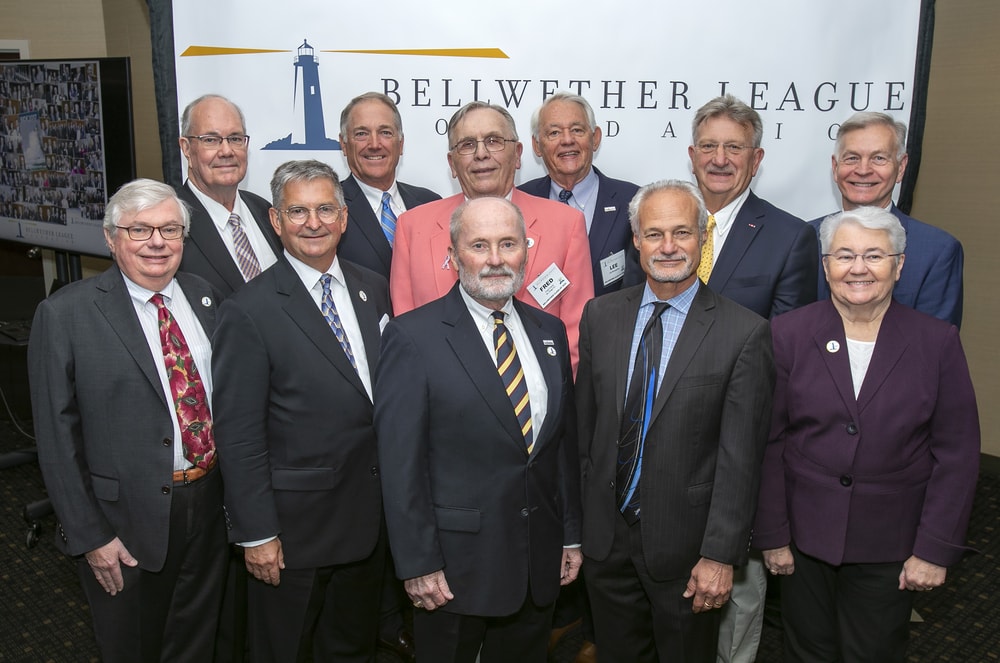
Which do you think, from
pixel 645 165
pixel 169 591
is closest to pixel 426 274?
pixel 169 591

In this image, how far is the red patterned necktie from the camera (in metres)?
2.32

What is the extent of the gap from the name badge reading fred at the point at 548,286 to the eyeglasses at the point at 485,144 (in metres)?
0.48

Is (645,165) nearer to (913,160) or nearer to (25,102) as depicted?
(913,160)

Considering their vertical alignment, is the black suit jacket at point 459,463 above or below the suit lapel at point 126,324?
below

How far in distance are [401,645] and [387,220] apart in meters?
1.70

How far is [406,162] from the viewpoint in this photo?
3896mm

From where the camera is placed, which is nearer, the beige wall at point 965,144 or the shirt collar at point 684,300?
the shirt collar at point 684,300

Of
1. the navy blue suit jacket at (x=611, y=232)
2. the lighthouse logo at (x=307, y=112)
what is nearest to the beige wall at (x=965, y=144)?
the lighthouse logo at (x=307, y=112)

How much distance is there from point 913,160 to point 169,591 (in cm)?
390

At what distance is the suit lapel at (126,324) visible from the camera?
225 centimetres

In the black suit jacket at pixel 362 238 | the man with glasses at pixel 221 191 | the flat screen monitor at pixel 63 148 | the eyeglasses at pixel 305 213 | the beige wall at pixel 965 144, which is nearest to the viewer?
the eyeglasses at pixel 305 213

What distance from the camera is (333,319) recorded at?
245cm

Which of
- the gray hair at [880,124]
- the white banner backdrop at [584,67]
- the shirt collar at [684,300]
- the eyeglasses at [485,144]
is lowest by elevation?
the shirt collar at [684,300]

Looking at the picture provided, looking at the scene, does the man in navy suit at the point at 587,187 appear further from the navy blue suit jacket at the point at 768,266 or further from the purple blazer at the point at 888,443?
the purple blazer at the point at 888,443
